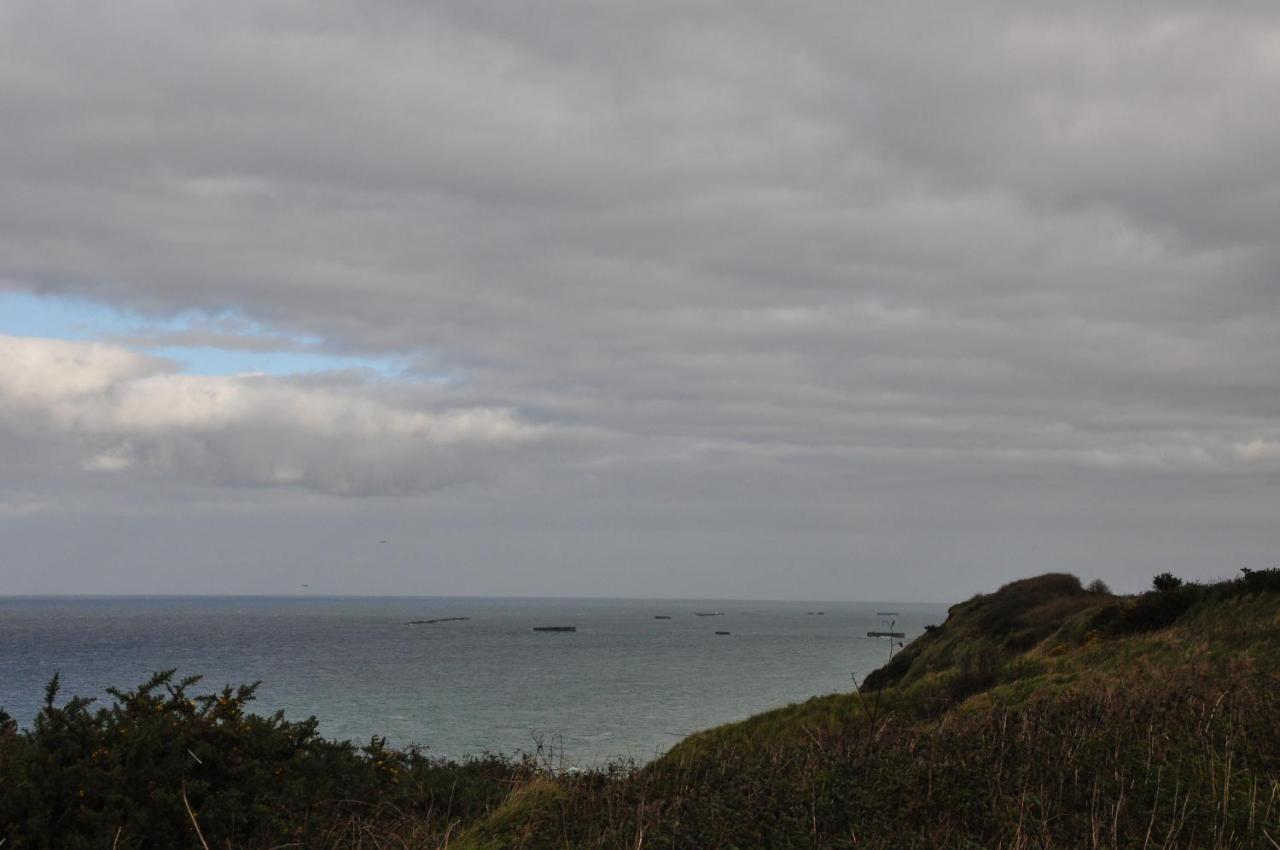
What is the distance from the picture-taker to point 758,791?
24.3 feet

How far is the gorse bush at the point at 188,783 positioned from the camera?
986 cm

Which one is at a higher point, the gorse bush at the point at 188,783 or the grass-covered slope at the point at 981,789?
the grass-covered slope at the point at 981,789

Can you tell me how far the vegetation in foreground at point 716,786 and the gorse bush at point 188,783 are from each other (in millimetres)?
26

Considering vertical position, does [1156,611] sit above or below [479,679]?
above

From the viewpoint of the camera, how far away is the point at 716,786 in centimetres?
798

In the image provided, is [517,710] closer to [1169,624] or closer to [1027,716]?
[1169,624]

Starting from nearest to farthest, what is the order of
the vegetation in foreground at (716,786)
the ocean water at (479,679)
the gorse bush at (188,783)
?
1. the vegetation in foreground at (716,786)
2. the gorse bush at (188,783)
3. the ocean water at (479,679)

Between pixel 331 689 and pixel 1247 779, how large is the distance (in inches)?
3592

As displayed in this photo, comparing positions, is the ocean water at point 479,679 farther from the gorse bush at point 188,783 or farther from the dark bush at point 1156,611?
→ the dark bush at point 1156,611

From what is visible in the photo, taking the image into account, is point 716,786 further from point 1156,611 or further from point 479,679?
point 479,679

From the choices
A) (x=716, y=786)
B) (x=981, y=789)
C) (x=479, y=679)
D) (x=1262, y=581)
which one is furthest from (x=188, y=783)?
(x=479, y=679)

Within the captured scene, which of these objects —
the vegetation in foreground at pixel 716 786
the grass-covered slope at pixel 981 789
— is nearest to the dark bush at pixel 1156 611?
the vegetation in foreground at pixel 716 786

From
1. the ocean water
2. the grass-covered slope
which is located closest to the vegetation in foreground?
the grass-covered slope

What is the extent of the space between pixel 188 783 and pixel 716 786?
5.77 meters
